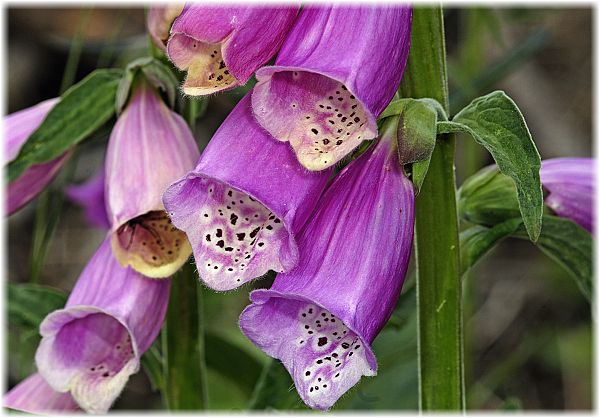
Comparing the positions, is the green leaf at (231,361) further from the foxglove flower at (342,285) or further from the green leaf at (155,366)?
the foxglove flower at (342,285)

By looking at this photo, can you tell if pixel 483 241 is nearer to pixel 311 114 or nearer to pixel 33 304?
→ pixel 311 114

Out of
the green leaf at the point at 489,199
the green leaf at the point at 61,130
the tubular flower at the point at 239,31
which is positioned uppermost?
the tubular flower at the point at 239,31

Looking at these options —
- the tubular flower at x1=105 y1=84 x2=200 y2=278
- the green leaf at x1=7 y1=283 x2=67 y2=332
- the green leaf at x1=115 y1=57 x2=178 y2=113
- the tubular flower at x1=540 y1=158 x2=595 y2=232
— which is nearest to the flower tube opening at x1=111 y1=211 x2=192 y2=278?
the tubular flower at x1=105 y1=84 x2=200 y2=278

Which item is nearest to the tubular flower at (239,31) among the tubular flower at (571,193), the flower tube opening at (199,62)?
the flower tube opening at (199,62)

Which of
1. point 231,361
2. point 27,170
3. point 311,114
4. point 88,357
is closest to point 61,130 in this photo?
point 27,170

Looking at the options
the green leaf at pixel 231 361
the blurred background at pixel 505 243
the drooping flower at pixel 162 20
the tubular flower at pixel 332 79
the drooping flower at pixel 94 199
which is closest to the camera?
the tubular flower at pixel 332 79

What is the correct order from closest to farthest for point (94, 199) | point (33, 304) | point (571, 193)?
point (571, 193), point (33, 304), point (94, 199)

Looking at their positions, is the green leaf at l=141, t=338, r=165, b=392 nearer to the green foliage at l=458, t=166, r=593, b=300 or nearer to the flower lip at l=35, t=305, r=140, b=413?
the flower lip at l=35, t=305, r=140, b=413
